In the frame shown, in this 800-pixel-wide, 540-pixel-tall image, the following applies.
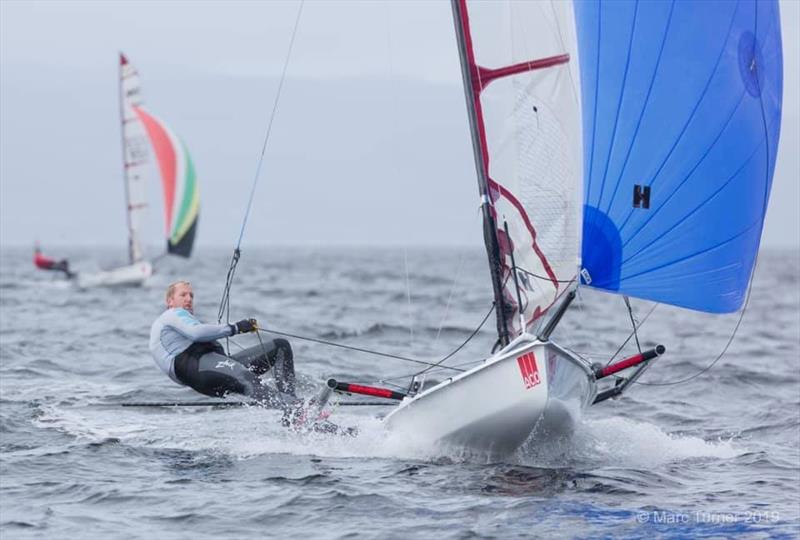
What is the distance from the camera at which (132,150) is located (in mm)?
33938

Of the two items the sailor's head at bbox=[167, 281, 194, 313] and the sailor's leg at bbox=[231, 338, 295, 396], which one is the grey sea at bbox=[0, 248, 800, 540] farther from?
the sailor's head at bbox=[167, 281, 194, 313]

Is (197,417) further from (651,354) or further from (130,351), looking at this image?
(130,351)

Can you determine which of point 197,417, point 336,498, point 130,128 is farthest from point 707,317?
point 336,498

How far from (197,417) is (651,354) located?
4.25 metres

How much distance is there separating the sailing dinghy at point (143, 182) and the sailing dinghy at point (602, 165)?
26.5 meters

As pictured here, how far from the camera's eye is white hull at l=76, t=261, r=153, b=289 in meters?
35.4

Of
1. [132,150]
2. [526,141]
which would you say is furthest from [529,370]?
[132,150]

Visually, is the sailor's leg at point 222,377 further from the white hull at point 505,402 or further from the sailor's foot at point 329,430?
the white hull at point 505,402

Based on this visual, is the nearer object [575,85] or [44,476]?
[44,476]

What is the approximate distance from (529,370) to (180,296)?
Answer: 10.1 feet

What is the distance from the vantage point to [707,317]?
29031mm

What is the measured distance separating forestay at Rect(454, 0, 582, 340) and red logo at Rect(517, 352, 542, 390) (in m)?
0.71

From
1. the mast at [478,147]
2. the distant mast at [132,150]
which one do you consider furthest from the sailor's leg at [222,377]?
the distant mast at [132,150]

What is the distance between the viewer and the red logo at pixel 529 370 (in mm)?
7898
